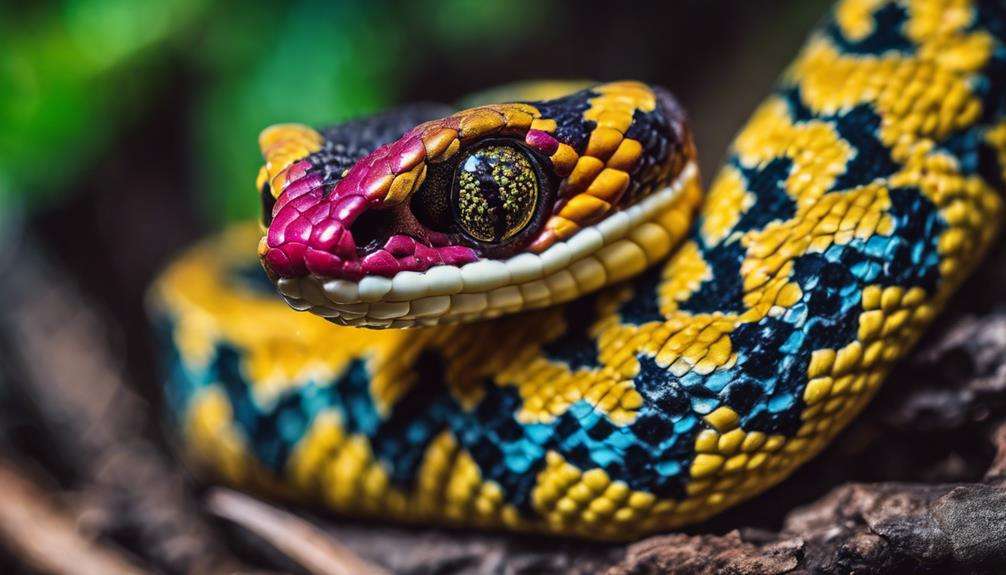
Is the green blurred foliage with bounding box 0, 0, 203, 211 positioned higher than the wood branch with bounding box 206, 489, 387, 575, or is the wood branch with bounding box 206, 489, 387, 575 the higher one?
the green blurred foliage with bounding box 0, 0, 203, 211

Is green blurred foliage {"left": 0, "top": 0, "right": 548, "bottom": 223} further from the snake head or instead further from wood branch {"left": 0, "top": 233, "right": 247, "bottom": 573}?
the snake head

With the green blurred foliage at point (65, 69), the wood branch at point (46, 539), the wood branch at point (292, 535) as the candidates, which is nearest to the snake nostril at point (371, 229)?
the wood branch at point (292, 535)

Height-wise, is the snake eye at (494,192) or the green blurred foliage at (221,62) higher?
the green blurred foliage at (221,62)

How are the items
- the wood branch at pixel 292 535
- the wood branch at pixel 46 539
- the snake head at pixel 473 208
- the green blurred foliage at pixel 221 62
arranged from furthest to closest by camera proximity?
the green blurred foliage at pixel 221 62
the wood branch at pixel 46 539
the wood branch at pixel 292 535
the snake head at pixel 473 208

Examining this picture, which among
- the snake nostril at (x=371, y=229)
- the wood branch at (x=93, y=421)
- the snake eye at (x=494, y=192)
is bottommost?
the snake nostril at (x=371, y=229)

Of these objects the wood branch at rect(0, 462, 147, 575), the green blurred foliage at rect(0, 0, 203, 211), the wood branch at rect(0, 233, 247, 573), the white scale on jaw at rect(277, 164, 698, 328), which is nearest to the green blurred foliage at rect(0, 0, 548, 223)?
the green blurred foliage at rect(0, 0, 203, 211)

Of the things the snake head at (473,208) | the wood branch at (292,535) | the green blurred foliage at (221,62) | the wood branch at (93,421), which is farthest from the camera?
the green blurred foliage at (221,62)

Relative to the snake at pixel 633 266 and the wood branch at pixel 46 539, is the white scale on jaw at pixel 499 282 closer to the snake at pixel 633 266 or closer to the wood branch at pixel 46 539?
the snake at pixel 633 266
